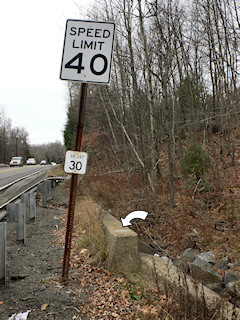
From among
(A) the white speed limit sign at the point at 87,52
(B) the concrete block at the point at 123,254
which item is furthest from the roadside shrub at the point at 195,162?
(A) the white speed limit sign at the point at 87,52

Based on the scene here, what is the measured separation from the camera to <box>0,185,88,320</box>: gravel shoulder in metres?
3.31

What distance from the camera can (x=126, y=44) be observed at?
10.5 meters

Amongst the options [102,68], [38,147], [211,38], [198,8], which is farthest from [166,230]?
[38,147]

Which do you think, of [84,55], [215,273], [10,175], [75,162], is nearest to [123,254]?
[75,162]

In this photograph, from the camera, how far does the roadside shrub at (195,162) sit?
12477mm

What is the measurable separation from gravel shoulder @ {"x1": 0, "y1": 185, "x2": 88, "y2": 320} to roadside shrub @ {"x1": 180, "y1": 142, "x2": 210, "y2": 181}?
7.46m

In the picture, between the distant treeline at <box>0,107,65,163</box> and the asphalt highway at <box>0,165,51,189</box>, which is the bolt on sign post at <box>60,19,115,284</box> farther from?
the distant treeline at <box>0,107,65,163</box>

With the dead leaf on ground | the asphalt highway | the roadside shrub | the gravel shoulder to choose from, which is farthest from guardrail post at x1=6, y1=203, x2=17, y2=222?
the roadside shrub

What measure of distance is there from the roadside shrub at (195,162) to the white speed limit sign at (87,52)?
922 centimetres

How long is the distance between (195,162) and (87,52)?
9.54 metres

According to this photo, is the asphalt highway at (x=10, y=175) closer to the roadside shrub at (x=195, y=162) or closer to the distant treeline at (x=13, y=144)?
the roadside shrub at (x=195, y=162)

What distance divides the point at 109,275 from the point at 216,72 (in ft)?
40.9

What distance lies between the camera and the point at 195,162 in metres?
12.6

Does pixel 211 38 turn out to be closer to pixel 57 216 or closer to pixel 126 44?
pixel 126 44
